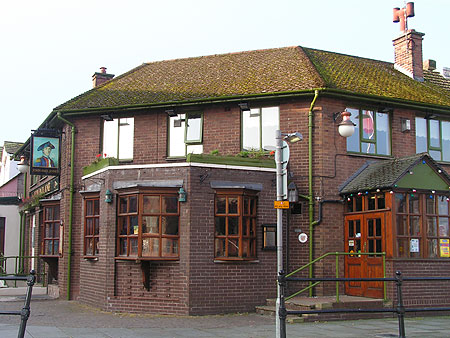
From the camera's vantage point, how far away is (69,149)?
19156 millimetres

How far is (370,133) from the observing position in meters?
17.4

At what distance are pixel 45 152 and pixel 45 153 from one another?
3 centimetres

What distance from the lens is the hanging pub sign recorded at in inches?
773

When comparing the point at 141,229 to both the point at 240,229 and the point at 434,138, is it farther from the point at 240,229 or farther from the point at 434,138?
the point at 434,138

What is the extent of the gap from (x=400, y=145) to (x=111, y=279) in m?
9.46

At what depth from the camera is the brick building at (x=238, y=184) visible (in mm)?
14719

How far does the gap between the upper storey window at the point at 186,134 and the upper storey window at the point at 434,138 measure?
6864mm

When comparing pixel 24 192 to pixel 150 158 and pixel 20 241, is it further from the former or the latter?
pixel 150 158

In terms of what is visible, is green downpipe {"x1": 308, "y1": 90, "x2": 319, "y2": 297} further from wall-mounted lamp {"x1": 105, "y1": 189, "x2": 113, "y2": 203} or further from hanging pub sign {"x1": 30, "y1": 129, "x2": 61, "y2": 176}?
hanging pub sign {"x1": 30, "y1": 129, "x2": 61, "y2": 176}

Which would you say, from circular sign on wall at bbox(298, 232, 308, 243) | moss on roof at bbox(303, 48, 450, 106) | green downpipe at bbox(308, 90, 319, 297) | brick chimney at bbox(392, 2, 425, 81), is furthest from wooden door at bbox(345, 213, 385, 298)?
brick chimney at bbox(392, 2, 425, 81)

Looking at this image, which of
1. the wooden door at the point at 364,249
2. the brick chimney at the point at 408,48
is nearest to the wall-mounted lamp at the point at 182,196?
the wooden door at the point at 364,249

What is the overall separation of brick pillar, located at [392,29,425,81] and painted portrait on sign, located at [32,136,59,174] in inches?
502

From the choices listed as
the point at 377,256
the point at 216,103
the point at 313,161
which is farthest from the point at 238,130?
the point at 377,256

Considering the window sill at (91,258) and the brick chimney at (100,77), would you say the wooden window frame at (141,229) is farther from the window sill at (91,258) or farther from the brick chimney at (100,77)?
the brick chimney at (100,77)
